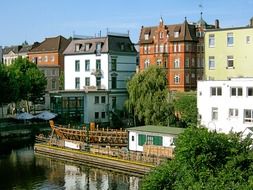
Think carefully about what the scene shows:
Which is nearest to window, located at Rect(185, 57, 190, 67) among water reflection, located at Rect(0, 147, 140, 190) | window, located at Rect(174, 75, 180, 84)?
window, located at Rect(174, 75, 180, 84)

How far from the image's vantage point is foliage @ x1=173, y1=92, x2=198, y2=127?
5134cm

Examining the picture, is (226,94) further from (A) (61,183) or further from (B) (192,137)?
(B) (192,137)

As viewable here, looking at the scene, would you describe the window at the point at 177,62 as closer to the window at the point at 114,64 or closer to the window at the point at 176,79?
the window at the point at 176,79

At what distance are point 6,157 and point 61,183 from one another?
11999mm

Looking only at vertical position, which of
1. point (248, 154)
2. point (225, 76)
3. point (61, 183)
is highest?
point (225, 76)

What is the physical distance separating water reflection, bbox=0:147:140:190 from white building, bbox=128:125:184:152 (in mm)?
4379

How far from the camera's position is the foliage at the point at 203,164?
1716 cm

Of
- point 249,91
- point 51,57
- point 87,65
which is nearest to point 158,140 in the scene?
point 249,91

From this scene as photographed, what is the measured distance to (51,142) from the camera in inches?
1880

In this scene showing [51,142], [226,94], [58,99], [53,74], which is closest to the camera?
[226,94]

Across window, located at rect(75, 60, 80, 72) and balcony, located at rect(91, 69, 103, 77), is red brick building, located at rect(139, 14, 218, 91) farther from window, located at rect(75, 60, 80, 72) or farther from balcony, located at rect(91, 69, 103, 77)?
window, located at rect(75, 60, 80, 72)

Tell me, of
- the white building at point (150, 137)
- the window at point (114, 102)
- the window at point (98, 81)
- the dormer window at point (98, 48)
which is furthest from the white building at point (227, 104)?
the dormer window at point (98, 48)

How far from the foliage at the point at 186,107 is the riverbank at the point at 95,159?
43.0 ft

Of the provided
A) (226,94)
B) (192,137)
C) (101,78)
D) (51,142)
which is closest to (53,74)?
(101,78)
